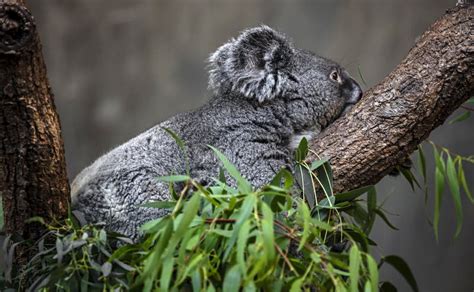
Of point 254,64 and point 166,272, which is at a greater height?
point 254,64

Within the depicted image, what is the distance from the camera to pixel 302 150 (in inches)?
123

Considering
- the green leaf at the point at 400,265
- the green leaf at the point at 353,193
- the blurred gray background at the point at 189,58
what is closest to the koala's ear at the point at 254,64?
the green leaf at the point at 353,193

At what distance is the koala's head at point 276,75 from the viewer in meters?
3.64

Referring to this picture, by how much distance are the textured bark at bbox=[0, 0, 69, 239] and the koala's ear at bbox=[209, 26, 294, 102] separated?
3.96ft

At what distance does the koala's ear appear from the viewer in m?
3.63

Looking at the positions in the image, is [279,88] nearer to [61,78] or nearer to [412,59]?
[412,59]

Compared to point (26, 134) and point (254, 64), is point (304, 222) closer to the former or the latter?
point (26, 134)

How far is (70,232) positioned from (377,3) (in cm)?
403

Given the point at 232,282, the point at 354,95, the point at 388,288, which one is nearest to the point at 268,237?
the point at 232,282

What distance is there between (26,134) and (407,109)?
5.69ft

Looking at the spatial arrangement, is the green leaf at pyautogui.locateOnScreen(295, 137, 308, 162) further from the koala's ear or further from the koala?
the koala's ear

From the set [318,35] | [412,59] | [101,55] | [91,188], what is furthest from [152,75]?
[412,59]

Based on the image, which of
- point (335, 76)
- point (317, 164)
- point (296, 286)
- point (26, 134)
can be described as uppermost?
point (335, 76)

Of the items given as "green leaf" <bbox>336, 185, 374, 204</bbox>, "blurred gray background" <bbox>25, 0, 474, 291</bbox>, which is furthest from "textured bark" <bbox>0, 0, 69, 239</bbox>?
"blurred gray background" <bbox>25, 0, 474, 291</bbox>
